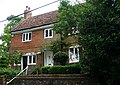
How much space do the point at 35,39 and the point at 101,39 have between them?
19.8m

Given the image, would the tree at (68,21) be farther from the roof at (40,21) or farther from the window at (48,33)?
the roof at (40,21)

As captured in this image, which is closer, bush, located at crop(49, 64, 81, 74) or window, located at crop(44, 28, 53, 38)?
bush, located at crop(49, 64, 81, 74)

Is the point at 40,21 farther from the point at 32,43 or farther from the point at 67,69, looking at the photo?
the point at 67,69

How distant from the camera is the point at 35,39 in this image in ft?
117

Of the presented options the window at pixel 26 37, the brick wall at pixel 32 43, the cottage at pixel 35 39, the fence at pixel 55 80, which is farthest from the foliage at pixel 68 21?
the window at pixel 26 37

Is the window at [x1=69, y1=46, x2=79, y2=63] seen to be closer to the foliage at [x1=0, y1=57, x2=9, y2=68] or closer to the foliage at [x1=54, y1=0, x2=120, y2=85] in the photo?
the foliage at [x1=0, y1=57, x2=9, y2=68]

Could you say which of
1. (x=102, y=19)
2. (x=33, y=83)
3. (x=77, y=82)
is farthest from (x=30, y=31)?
(x=102, y=19)

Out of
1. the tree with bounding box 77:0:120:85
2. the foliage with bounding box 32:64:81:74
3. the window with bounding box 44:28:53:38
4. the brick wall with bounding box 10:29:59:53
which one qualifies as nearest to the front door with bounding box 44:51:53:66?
the brick wall with bounding box 10:29:59:53

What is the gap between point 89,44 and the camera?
17656 mm

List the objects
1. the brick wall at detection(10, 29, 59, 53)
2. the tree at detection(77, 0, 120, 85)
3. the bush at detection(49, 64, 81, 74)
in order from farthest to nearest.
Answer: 1. the brick wall at detection(10, 29, 59, 53)
2. the bush at detection(49, 64, 81, 74)
3. the tree at detection(77, 0, 120, 85)

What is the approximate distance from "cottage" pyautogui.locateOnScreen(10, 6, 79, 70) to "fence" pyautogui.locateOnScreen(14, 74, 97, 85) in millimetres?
8600

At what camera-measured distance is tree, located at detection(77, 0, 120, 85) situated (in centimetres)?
1670

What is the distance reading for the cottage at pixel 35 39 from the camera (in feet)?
111

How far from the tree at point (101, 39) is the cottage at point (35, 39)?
41.5ft
